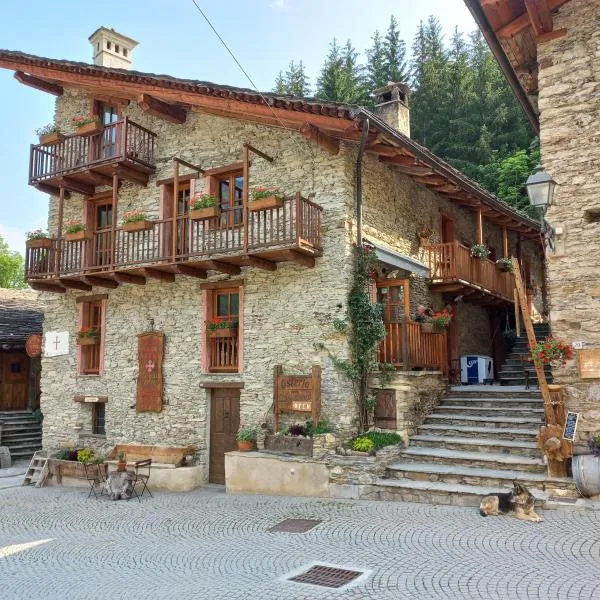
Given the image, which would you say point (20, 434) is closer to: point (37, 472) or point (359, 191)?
point (37, 472)

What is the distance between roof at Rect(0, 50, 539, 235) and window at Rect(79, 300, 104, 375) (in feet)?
17.6

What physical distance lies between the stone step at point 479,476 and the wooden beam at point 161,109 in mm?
9218

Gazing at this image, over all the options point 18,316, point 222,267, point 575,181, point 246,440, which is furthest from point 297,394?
point 18,316

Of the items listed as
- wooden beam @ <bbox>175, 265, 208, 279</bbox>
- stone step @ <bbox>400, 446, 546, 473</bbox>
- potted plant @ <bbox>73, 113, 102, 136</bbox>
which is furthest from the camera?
potted plant @ <bbox>73, 113, 102, 136</bbox>

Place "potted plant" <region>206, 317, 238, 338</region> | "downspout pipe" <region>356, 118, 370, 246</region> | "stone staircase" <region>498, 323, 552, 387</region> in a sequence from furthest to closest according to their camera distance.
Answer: "stone staircase" <region>498, 323, 552, 387</region>
"potted plant" <region>206, 317, 238, 338</region>
"downspout pipe" <region>356, 118, 370, 246</region>

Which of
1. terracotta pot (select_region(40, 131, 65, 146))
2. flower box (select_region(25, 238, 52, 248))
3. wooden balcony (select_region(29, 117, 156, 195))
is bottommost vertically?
flower box (select_region(25, 238, 52, 248))

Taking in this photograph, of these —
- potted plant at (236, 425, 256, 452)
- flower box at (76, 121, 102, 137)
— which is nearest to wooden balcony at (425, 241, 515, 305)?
potted plant at (236, 425, 256, 452)

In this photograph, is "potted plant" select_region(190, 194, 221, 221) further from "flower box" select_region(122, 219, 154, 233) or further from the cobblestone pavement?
the cobblestone pavement

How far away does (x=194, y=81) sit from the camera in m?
12.3

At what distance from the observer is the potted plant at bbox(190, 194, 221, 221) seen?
11789 millimetres

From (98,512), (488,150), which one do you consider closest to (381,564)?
(98,512)

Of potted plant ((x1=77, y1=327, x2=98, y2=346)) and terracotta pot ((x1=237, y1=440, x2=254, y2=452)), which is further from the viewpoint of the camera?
potted plant ((x1=77, y1=327, x2=98, y2=346))

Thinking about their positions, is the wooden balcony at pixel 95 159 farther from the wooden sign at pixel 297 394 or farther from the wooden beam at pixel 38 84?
the wooden sign at pixel 297 394

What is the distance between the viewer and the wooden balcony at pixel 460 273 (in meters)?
13.7
